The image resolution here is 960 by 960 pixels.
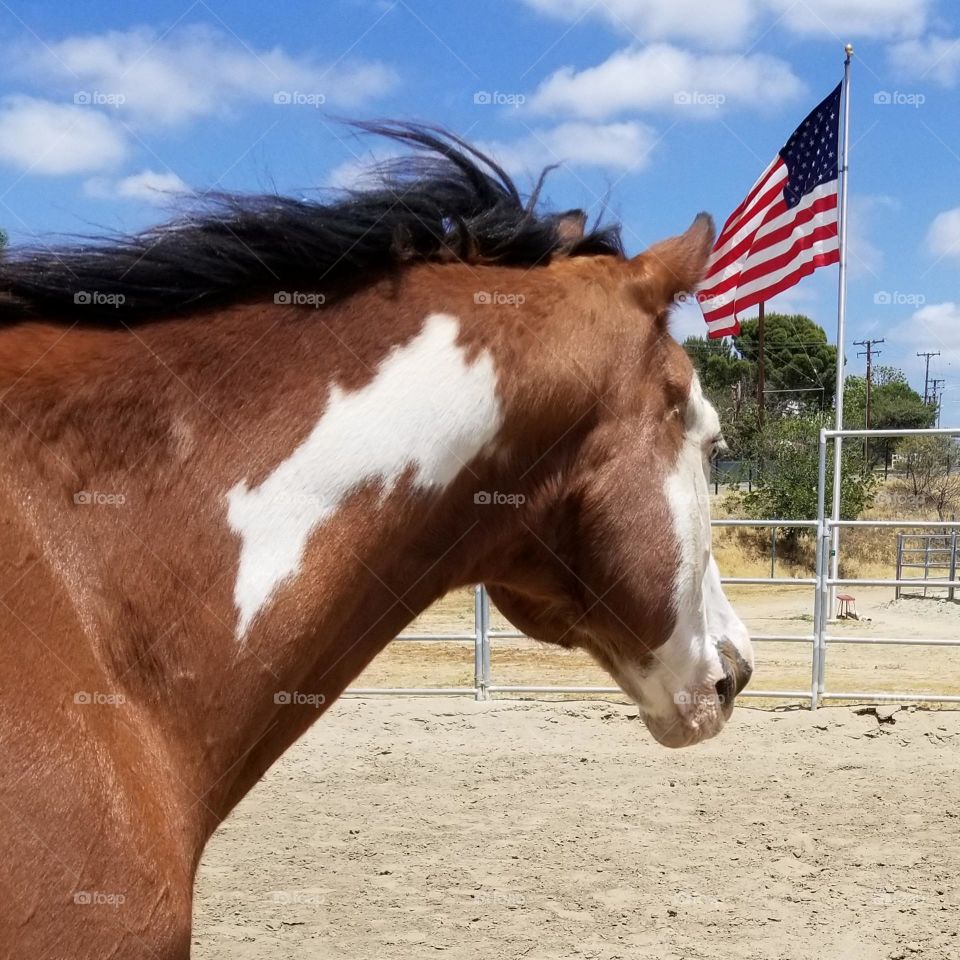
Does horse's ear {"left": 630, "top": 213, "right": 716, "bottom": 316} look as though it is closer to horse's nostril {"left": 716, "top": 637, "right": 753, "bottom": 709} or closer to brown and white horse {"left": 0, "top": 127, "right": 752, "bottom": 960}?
brown and white horse {"left": 0, "top": 127, "right": 752, "bottom": 960}

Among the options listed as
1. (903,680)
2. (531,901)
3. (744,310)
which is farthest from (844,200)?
(531,901)

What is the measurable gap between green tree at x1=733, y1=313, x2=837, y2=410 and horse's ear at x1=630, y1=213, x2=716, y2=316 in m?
48.4

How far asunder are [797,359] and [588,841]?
49964 mm

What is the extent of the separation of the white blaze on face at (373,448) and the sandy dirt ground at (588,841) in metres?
3.49

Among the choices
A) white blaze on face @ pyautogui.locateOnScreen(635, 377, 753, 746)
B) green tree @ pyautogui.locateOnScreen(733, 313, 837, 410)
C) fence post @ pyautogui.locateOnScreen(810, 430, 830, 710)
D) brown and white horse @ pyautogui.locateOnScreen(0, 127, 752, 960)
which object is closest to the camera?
brown and white horse @ pyautogui.locateOnScreen(0, 127, 752, 960)

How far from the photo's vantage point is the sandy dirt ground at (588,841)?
14.6 ft

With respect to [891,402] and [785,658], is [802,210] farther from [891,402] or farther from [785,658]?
[891,402]

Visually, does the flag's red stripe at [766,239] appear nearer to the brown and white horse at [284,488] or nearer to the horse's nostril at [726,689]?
the horse's nostril at [726,689]

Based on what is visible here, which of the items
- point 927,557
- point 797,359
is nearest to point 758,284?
point 927,557

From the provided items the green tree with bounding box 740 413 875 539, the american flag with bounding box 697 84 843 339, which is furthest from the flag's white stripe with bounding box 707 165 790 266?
the green tree with bounding box 740 413 875 539

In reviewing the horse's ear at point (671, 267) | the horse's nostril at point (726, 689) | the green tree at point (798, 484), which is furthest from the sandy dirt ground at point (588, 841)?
the green tree at point (798, 484)

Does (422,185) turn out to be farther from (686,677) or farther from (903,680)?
(903,680)

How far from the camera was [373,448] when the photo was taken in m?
1.44

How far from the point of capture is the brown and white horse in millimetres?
1190
